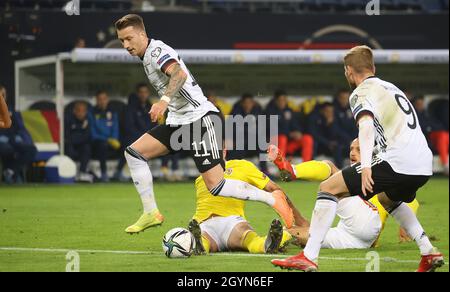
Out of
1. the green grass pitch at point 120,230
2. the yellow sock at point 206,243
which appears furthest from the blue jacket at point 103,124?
the yellow sock at point 206,243

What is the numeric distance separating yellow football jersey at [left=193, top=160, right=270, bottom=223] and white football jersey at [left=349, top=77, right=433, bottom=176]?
2.10 meters

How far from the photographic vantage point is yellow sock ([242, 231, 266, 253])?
988cm

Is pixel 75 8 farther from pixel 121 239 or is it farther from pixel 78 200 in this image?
pixel 78 200

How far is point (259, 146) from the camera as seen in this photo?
20.0 metres

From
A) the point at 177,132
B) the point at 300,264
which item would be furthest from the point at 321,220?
the point at 177,132

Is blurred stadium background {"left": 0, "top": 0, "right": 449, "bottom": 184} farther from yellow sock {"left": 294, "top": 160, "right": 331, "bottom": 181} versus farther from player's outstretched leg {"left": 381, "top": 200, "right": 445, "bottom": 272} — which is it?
player's outstretched leg {"left": 381, "top": 200, "right": 445, "bottom": 272}

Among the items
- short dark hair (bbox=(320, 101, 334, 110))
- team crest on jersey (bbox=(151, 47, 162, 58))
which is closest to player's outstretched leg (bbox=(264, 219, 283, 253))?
team crest on jersey (bbox=(151, 47, 162, 58))

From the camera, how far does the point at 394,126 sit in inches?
336

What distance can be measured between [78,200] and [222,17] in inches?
239

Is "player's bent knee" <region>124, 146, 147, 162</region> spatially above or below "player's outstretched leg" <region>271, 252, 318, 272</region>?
above

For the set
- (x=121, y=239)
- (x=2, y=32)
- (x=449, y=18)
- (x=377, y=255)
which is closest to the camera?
(x=377, y=255)

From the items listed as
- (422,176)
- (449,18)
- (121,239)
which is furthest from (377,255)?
(449,18)

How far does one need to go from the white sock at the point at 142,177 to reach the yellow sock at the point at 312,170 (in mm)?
1476

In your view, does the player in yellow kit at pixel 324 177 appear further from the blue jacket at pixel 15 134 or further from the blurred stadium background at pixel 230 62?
the blue jacket at pixel 15 134
